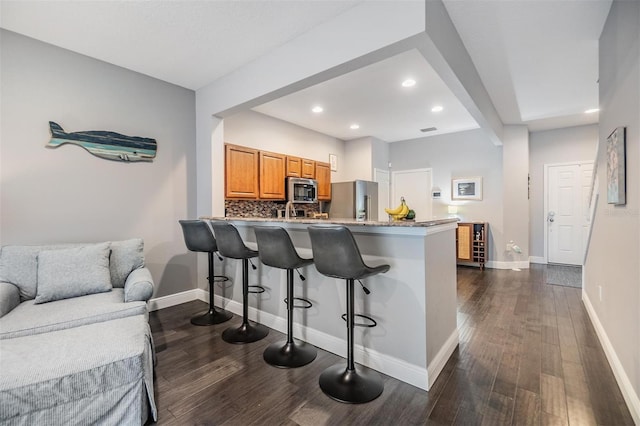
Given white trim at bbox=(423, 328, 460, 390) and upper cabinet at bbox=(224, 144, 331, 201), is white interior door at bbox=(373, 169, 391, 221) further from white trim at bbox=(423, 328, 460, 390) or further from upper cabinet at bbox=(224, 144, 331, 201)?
white trim at bbox=(423, 328, 460, 390)

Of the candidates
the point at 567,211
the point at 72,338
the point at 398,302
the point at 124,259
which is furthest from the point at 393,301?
the point at 567,211

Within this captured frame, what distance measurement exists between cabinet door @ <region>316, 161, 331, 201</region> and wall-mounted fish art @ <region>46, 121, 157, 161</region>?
3.00 m

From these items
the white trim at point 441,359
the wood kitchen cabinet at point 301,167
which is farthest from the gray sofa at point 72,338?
the wood kitchen cabinet at point 301,167

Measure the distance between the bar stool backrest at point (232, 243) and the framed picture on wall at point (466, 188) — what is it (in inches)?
202

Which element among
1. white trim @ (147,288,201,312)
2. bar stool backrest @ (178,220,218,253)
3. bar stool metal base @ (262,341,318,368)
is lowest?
bar stool metal base @ (262,341,318,368)

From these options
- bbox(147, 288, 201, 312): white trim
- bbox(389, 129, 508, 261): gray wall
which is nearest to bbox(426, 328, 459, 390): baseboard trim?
bbox(147, 288, 201, 312): white trim

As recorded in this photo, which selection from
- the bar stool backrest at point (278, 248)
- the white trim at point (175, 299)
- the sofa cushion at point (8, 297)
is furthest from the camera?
the white trim at point (175, 299)

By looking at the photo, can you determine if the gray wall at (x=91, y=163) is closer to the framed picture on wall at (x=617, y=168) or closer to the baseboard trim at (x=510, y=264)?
the framed picture on wall at (x=617, y=168)

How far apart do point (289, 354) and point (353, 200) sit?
12.3ft

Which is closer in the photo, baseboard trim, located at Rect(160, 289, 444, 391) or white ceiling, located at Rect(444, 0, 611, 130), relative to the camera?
baseboard trim, located at Rect(160, 289, 444, 391)

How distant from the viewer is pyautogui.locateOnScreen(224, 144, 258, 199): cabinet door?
13.1ft

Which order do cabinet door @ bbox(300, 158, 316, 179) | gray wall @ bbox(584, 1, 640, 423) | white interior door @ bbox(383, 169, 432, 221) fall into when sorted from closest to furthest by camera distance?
gray wall @ bbox(584, 1, 640, 423), cabinet door @ bbox(300, 158, 316, 179), white interior door @ bbox(383, 169, 432, 221)

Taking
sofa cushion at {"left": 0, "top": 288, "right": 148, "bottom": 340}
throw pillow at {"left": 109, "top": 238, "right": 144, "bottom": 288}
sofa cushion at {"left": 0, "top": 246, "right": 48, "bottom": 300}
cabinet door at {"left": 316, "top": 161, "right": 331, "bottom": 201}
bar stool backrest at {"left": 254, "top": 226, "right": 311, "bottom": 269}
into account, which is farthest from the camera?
cabinet door at {"left": 316, "top": 161, "right": 331, "bottom": 201}

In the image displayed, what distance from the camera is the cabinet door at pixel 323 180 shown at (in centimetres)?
575
